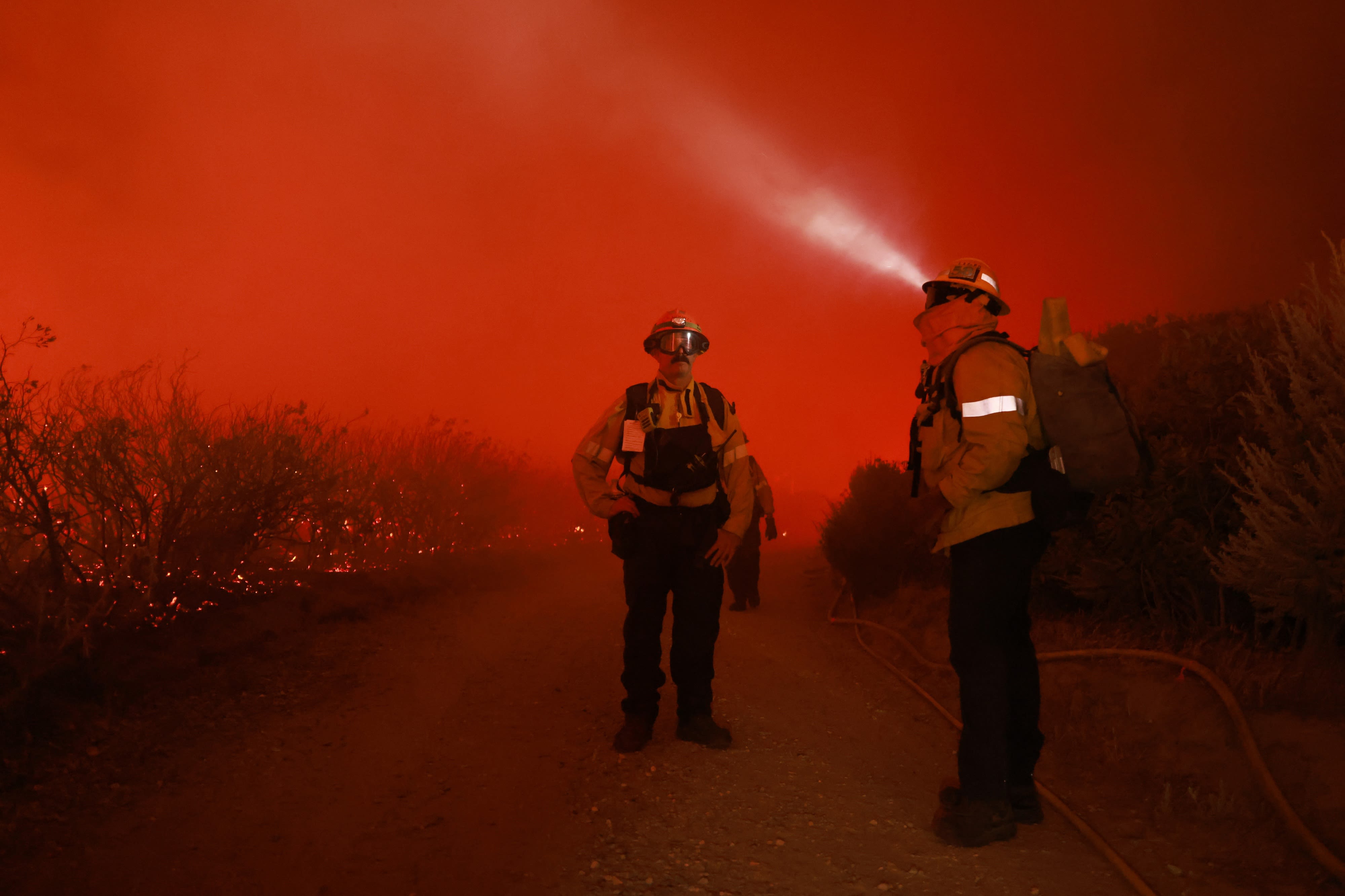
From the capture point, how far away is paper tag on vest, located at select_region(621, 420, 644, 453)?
4043 mm

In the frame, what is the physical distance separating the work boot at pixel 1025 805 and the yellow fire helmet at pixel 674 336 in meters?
2.51

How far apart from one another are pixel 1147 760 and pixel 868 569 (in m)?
4.80

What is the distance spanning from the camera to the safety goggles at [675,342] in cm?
416

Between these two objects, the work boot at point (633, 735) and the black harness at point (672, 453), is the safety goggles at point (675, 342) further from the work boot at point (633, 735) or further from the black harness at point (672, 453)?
the work boot at point (633, 735)

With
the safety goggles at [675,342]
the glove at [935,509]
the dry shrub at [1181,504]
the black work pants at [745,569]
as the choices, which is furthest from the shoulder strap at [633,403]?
the black work pants at [745,569]

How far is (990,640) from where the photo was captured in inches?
118

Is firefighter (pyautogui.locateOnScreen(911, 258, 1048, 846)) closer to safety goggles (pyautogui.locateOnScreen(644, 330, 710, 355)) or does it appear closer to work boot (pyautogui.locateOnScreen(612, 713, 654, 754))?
safety goggles (pyautogui.locateOnScreen(644, 330, 710, 355))

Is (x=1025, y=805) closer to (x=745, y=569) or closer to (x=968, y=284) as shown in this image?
(x=968, y=284)

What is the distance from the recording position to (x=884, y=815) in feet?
10.8

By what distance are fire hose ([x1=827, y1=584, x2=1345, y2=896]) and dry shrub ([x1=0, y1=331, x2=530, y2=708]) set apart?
4943 mm

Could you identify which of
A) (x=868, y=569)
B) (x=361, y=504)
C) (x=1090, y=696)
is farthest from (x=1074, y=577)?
(x=361, y=504)

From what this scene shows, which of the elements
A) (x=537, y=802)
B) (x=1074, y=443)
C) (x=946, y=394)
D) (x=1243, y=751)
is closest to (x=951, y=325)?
(x=946, y=394)

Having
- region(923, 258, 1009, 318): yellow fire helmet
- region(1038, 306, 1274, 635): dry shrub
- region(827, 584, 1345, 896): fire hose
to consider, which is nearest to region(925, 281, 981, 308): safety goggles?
region(923, 258, 1009, 318): yellow fire helmet

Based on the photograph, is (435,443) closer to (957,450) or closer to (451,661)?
(451,661)
